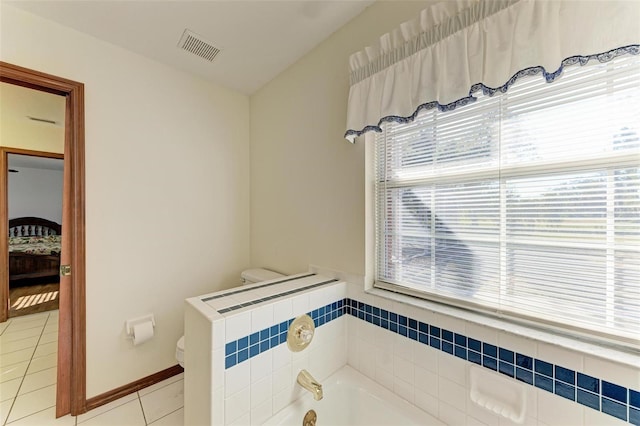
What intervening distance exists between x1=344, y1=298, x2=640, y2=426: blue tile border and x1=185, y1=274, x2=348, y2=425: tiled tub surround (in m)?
0.50

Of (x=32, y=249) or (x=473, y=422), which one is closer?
(x=473, y=422)

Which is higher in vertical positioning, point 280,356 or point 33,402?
point 280,356

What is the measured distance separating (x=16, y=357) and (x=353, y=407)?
2.93 m

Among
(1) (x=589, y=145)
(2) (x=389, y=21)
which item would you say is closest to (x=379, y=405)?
(1) (x=589, y=145)

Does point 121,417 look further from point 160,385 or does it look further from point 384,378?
point 384,378

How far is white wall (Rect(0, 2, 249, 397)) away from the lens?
1.59 m

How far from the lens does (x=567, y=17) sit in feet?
2.61

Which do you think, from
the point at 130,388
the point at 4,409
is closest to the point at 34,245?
the point at 4,409

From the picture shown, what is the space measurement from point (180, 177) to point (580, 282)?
2.40 meters

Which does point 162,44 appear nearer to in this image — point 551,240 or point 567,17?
point 567,17

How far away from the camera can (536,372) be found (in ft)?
2.94

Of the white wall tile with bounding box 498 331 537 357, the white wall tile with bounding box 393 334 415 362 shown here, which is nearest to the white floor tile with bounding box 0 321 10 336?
the white wall tile with bounding box 393 334 415 362

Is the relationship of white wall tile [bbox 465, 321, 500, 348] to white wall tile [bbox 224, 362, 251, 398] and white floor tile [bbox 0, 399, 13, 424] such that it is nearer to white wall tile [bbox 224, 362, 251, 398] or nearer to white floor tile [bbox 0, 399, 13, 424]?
white wall tile [bbox 224, 362, 251, 398]

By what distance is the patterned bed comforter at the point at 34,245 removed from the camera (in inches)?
160
